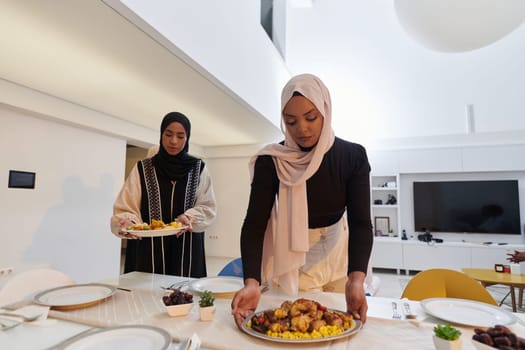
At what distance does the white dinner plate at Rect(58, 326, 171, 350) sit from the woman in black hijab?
27.6 inches

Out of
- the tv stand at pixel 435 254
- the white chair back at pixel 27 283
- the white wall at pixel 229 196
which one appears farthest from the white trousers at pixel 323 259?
the white wall at pixel 229 196

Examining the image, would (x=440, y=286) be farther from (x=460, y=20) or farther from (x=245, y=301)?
(x=460, y=20)

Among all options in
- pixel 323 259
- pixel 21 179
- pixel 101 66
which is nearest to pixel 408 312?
pixel 323 259

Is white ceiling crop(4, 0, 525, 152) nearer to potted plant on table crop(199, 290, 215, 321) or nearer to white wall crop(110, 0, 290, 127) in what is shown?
white wall crop(110, 0, 290, 127)

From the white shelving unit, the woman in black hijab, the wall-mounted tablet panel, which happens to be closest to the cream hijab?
the woman in black hijab

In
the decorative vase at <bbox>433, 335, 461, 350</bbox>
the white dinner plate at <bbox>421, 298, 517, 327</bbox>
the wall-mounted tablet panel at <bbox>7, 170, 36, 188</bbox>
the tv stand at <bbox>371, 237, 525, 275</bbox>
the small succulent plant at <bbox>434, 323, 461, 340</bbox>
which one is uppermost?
the wall-mounted tablet panel at <bbox>7, 170, 36, 188</bbox>

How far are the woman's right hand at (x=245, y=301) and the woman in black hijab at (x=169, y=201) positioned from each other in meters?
0.65

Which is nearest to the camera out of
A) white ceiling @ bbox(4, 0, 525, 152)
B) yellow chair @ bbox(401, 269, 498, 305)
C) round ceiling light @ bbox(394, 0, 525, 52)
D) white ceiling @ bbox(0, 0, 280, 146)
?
yellow chair @ bbox(401, 269, 498, 305)

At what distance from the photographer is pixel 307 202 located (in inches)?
38.8

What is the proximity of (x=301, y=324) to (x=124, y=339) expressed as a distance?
39cm

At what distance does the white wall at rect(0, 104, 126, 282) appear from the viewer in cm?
215

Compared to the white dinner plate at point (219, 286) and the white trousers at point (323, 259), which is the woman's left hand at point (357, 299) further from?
the white dinner plate at point (219, 286)

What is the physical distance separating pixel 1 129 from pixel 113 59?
101 centimetres

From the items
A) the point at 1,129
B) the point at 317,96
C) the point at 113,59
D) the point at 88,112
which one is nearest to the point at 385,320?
the point at 317,96
